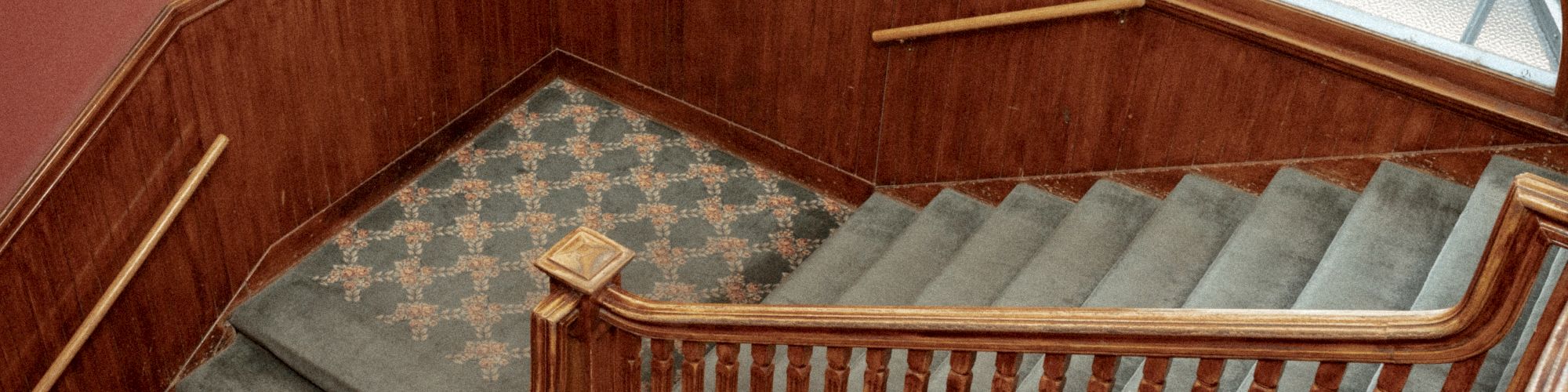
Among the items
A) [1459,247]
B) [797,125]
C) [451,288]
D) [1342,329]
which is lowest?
[451,288]

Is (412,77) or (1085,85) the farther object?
(412,77)

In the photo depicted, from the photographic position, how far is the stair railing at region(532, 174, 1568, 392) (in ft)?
6.91

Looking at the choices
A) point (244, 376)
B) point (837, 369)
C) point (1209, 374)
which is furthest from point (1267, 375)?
point (244, 376)

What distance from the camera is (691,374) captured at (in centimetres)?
324

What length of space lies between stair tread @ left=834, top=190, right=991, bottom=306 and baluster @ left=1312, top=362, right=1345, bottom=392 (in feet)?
7.38

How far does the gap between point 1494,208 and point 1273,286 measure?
23.8 inches

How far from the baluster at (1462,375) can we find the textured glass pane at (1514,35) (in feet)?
6.76

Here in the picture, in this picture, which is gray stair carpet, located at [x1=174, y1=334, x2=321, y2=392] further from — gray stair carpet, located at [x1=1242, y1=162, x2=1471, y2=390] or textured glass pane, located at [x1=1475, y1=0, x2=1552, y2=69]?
textured glass pane, located at [x1=1475, y1=0, x2=1552, y2=69]

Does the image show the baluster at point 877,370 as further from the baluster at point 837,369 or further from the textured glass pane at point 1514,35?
the textured glass pane at point 1514,35

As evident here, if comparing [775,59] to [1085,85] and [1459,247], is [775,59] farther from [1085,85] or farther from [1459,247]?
[1459,247]

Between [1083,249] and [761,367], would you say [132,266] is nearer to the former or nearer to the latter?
[761,367]

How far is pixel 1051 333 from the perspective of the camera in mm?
2592

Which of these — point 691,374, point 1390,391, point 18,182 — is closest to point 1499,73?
point 1390,391

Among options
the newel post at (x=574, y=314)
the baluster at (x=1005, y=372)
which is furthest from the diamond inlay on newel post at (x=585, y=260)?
Result: the baluster at (x=1005, y=372)
